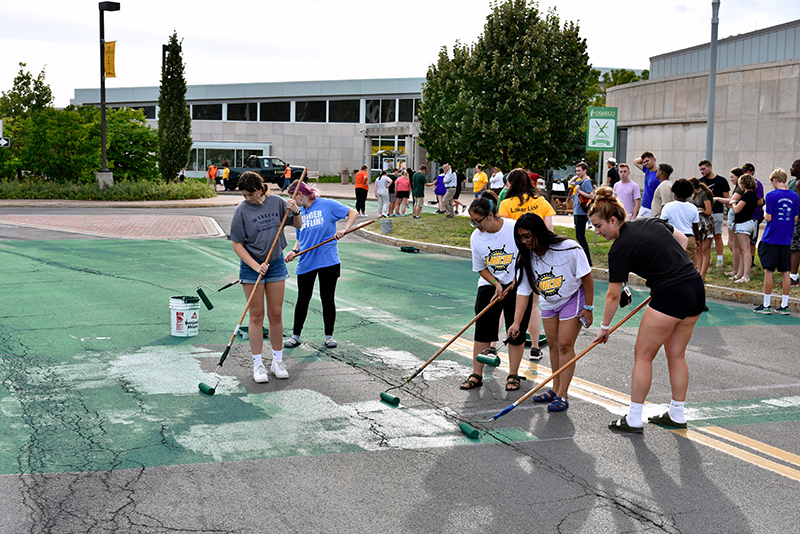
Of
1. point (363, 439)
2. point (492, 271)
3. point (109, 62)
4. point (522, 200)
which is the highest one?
point (109, 62)

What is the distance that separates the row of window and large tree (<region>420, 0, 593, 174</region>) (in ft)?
117

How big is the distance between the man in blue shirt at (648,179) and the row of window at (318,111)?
48.0 m

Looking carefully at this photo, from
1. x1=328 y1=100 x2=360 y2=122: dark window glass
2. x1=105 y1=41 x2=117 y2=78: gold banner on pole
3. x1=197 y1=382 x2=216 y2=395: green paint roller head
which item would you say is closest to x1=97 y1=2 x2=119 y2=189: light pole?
x1=105 y1=41 x2=117 y2=78: gold banner on pole

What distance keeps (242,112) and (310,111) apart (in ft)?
19.8

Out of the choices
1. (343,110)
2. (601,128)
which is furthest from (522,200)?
(343,110)

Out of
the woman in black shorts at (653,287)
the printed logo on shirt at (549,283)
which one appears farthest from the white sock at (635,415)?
the printed logo on shirt at (549,283)

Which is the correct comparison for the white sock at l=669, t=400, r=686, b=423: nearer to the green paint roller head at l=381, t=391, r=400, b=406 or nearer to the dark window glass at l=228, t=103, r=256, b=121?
the green paint roller head at l=381, t=391, r=400, b=406

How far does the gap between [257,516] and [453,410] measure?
2405 millimetres

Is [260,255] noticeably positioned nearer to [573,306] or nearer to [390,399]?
[390,399]

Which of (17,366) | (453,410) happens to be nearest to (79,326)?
(17,366)

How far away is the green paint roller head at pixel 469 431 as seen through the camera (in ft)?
19.1

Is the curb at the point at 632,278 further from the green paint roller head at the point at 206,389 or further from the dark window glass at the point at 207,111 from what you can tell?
the dark window glass at the point at 207,111

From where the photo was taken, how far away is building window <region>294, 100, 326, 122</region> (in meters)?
63.6

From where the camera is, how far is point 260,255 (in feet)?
24.1
